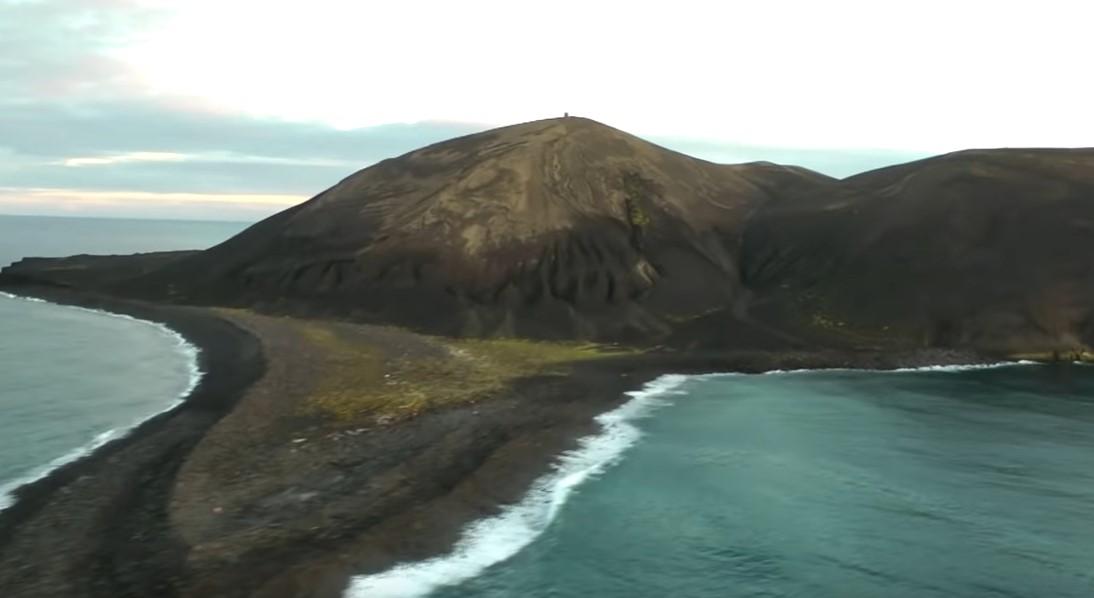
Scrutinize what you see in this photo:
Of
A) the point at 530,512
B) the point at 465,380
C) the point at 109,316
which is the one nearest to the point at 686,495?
the point at 530,512

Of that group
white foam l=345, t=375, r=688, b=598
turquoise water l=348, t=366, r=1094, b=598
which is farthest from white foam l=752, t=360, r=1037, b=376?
white foam l=345, t=375, r=688, b=598

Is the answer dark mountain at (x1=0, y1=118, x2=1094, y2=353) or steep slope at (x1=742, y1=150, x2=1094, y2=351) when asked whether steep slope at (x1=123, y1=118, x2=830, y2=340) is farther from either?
steep slope at (x1=742, y1=150, x2=1094, y2=351)

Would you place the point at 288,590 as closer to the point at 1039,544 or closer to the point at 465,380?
the point at 1039,544

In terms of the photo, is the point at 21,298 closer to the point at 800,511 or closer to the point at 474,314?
the point at 474,314

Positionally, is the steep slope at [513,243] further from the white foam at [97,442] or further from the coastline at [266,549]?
the coastline at [266,549]

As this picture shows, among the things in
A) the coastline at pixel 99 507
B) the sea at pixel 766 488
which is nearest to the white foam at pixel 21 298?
the sea at pixel 766 488

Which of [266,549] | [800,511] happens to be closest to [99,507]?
[266,549]
